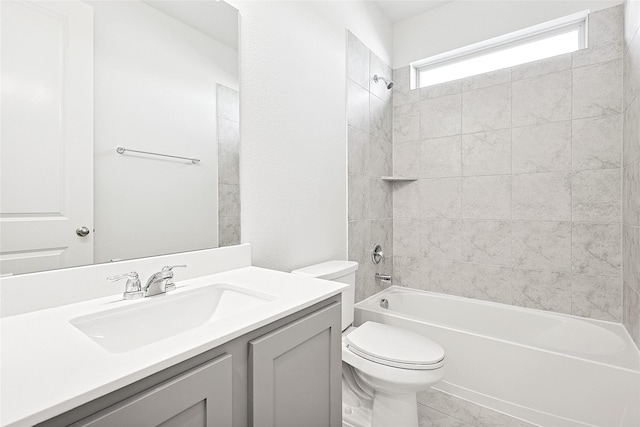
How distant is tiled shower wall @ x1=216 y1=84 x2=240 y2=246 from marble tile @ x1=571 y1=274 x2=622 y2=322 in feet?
7.26

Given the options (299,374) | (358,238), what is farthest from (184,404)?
(358,238)

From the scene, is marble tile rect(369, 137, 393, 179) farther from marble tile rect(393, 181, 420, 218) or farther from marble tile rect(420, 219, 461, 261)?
marble tile rect(420, 219, 461, 261)

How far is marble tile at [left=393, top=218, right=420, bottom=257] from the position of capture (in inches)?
107

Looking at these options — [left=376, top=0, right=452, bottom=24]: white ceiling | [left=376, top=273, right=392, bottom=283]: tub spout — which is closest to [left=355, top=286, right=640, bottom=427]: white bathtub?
[left=376, top=273, right=392, bottom=283]: tub spout

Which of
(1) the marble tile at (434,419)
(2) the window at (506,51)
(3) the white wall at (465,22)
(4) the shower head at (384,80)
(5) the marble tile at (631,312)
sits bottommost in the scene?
(1) the marble tile at (434,419)

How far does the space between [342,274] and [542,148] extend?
1686mm

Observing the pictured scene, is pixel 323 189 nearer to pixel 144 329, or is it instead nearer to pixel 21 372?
pixel 144 329

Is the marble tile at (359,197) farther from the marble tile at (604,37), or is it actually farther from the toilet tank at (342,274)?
the marble tile at (604,37)

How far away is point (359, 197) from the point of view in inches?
91.6

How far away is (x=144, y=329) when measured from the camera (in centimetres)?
93

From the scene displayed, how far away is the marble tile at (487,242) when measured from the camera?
2.32 metres

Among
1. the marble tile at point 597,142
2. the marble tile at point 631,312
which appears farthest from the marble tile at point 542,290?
the marble tile at point 597,142

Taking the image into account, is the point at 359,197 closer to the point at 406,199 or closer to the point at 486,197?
the point at 406,199

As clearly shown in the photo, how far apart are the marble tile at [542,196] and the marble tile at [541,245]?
0.06 m
